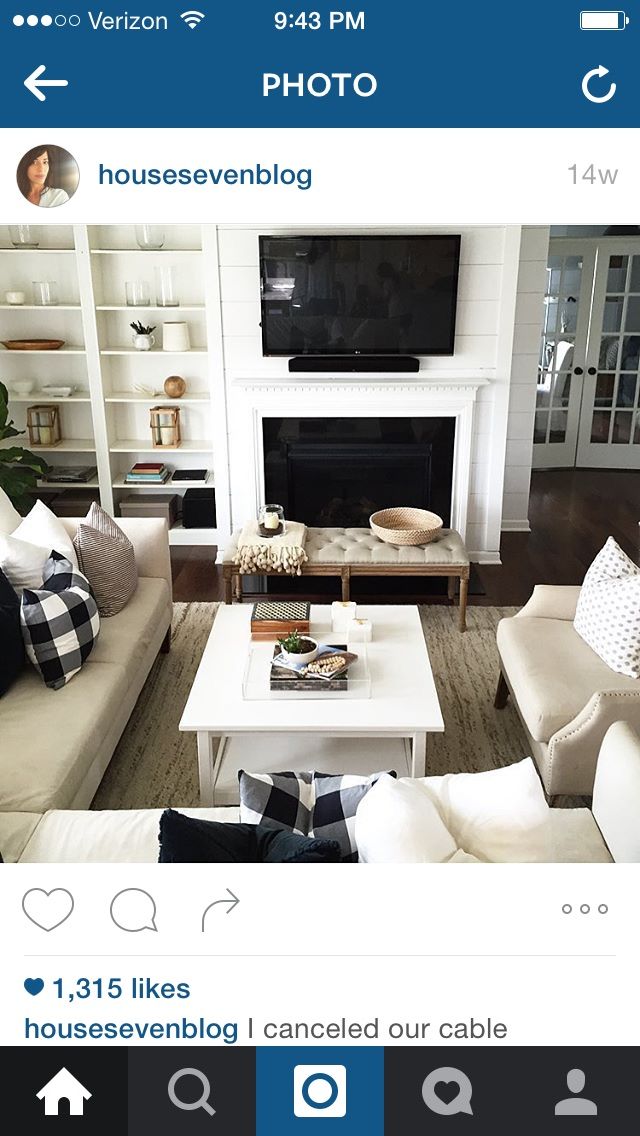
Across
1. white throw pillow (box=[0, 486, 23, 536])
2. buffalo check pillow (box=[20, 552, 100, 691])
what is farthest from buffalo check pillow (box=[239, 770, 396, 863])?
white throw pillow (box=[0, 486, 23, 536])

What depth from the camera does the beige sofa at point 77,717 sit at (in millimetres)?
2106

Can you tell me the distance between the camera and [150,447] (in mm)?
4688

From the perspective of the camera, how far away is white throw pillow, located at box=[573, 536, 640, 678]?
2539 millimetres

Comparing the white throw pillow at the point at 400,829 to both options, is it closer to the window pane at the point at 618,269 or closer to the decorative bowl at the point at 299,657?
the decorative bowl at the point at 299,657

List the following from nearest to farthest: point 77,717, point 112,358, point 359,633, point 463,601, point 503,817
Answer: point 503,817
point 77,717
point 359,633
point 463,601
point 112,358

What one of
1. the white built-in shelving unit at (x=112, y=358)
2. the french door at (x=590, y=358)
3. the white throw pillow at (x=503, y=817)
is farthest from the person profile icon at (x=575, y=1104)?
the french door at (x=590, y=358)

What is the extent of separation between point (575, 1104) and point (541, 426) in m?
5.60

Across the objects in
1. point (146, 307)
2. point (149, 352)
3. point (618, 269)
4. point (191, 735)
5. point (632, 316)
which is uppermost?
point (618, 269)

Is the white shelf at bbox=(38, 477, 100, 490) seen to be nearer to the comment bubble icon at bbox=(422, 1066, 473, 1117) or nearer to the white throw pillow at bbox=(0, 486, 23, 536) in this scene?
the white throw pillow at bbox=(0, 486, 23, 536)

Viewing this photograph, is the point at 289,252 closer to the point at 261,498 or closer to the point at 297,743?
the point at 261,498

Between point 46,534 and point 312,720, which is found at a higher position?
point 46,534
